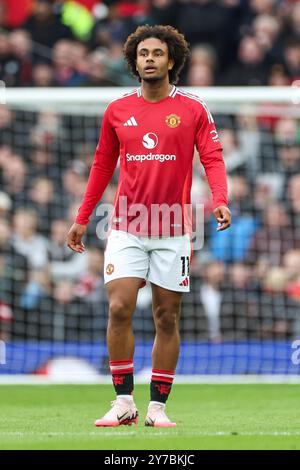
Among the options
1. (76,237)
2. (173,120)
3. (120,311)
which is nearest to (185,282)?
(120,311)

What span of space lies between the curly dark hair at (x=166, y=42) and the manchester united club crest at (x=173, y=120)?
44 centimetres

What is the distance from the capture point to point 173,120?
8297 mm

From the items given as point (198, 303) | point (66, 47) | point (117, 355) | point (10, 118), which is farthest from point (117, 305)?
point (66, 47)

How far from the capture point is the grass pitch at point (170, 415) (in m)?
7.13

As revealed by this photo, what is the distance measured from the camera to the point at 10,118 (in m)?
15.4

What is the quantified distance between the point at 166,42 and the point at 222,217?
130 centimetres

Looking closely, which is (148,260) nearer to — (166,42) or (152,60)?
(152,60)

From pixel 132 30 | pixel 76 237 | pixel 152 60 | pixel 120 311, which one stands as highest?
pixel 132 30

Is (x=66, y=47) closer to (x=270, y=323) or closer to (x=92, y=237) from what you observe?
(x=92, y=237)

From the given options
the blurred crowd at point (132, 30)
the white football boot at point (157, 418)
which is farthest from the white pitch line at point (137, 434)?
the blurred crowd at point (132, 30)

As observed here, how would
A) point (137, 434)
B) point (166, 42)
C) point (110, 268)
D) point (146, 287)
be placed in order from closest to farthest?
point (137, 434), point (110, 268), point (166, 42), point (146, 287)

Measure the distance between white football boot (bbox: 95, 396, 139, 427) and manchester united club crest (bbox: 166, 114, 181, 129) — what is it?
1789mm

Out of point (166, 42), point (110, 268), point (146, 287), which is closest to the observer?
point (110, 268)

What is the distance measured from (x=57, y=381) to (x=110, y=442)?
623 cm
